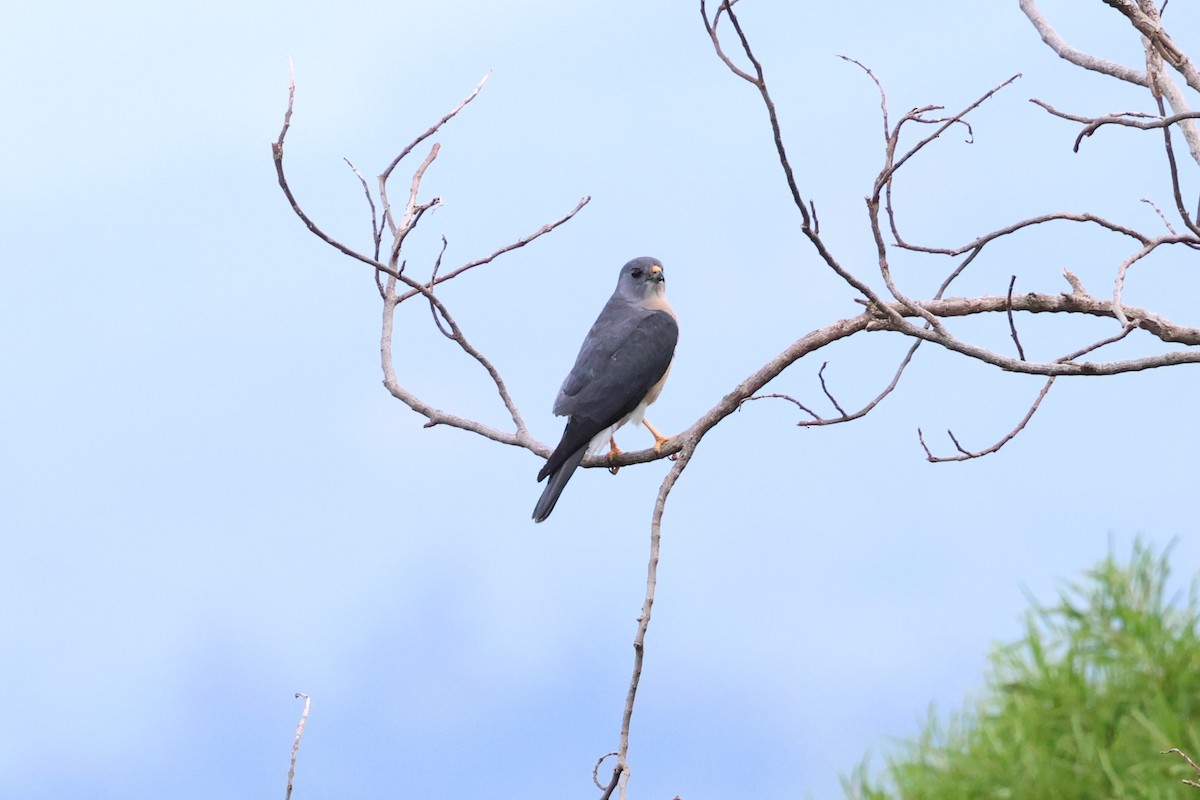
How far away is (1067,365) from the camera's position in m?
4.14

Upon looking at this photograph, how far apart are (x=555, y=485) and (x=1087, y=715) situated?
2333 mm

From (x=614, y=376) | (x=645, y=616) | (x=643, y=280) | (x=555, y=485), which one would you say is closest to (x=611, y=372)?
(x=614, y=376)

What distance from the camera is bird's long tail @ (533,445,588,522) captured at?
5473mm

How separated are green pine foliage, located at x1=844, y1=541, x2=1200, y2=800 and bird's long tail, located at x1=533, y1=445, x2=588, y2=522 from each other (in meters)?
1.68

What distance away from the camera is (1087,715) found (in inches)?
179

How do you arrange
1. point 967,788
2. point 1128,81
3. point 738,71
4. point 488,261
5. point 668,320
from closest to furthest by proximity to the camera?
point 738,71 < point 967,788 < point 1128,81 < point 488,261 < point 668,320

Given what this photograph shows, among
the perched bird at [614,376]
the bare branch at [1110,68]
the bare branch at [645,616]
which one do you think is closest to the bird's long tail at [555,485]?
the perched bird at [614,376]

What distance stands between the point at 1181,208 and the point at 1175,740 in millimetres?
1840

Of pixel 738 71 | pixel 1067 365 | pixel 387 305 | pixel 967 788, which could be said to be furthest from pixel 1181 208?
pixel 387 305

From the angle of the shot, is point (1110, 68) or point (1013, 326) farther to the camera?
point (1110, 68)

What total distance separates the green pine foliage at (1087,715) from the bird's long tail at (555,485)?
1.68m

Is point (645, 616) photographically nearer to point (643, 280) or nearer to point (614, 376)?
point (614, 376)

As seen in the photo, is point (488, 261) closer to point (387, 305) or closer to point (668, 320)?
point (387, 305)

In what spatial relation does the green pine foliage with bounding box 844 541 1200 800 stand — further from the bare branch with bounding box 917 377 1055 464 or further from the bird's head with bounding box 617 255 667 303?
the bird's head with bounding box 617 255 667 303
